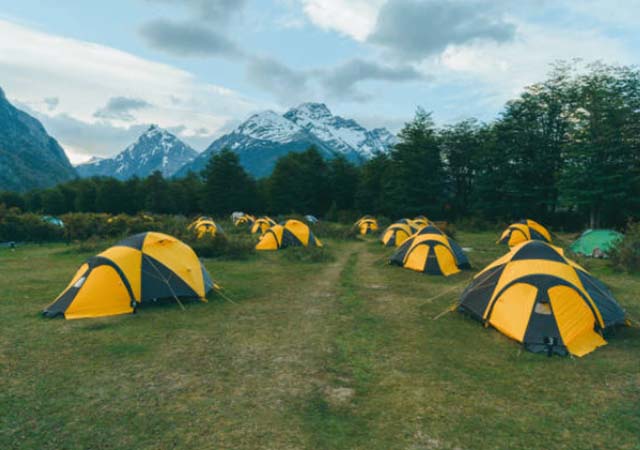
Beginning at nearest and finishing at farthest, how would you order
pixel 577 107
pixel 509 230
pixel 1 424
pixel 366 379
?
pixel 1 424, pixel 366 379, pixel 509 230, pixel 577 107

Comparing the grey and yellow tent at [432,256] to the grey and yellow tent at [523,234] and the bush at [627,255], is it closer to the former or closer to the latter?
the bush at [627,255]

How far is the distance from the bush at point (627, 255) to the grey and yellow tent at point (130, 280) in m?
16.2

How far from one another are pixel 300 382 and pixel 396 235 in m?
19.4

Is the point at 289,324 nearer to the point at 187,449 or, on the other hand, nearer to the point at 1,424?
the point at 187,449

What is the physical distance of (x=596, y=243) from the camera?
64.6ft

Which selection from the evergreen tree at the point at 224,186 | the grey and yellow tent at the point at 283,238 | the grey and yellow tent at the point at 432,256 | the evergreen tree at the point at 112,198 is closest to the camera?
the grey and yellow tent at the point at 432,256

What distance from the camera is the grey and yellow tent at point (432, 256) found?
15953mm

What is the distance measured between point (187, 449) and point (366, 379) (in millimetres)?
3136

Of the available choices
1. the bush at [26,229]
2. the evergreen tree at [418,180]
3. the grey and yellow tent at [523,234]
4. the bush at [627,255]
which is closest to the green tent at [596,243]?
the bush at [627,255]

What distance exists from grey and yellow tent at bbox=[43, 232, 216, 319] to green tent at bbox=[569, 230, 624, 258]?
62.0ft

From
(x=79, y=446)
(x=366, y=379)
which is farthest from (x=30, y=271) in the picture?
(x=366, y=379)

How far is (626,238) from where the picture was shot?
17.0m

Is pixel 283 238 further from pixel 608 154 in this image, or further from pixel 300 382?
pixel 608 154

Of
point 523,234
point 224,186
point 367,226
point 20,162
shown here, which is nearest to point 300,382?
point 523,234
